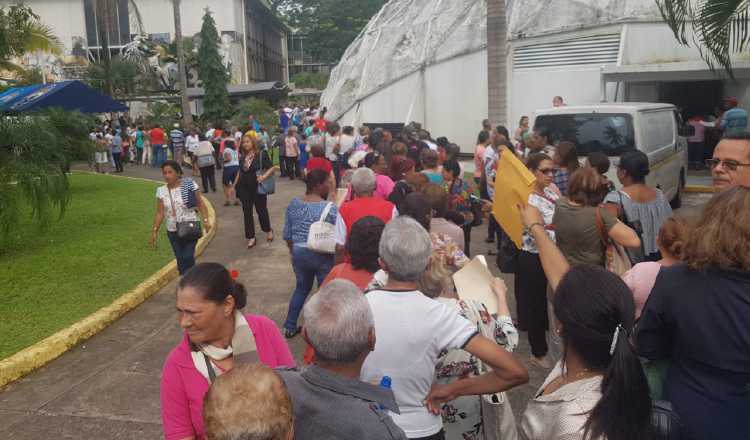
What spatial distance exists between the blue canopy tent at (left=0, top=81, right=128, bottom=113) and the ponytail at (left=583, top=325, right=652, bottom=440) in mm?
15232

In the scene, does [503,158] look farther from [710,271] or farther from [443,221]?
[710,271]

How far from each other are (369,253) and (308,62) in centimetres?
9374

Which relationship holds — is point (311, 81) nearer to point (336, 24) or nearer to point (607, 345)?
point (336, 24)

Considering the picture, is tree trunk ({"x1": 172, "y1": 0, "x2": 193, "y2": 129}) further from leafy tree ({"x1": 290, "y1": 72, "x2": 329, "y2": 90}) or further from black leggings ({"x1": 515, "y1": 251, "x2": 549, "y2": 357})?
leafy tree ({"x1": 290, "y1": 72, "x2": 329, "y2": 90})

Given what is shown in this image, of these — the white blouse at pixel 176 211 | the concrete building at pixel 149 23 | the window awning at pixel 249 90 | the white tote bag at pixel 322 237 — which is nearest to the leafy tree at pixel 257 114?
the window awning at pixel 249 90

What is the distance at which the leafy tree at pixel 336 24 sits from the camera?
6569cm

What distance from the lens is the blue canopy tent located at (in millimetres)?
15320

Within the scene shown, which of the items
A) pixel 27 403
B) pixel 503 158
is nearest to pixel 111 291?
pixel 27 403

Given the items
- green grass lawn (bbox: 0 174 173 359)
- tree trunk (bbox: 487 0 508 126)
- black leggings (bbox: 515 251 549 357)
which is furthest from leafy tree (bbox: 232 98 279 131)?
black leggings (bbox: 515 251 549 357)

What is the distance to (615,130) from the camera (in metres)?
9.58

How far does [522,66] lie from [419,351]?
19.4m

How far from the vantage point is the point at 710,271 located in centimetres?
243

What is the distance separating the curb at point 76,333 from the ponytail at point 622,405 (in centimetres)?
546

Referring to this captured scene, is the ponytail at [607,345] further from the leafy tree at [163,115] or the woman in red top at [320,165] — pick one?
the leafy tree at [163,115]
